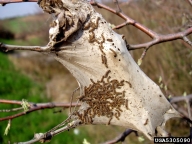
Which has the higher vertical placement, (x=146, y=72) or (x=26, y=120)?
(x=146, y=72)

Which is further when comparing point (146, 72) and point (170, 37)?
point (146, 72)

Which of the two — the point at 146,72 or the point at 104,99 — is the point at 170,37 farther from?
the point at 146,72

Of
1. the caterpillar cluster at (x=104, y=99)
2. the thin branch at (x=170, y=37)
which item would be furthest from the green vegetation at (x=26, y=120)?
the thin branch at (x=170, y=37)

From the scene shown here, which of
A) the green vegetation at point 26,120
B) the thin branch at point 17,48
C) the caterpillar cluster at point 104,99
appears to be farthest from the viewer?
the green vegetation at point 26,120

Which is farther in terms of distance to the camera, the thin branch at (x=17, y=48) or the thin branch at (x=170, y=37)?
the thin branch at (x=170, y=37)

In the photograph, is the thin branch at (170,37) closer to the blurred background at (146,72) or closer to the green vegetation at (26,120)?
the blurred background at (146,72)

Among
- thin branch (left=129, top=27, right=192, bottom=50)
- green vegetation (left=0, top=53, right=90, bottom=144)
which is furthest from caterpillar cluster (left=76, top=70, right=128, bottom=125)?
green vegetation (left=0, top=53, right=90, bottom=144)

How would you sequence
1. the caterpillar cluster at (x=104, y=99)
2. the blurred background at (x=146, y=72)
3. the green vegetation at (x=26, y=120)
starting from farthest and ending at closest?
1. the green vegetation at (x=26, y=120)
2. the blurred background at (x=146, y=72)
3. the caterpillar cluster at (x=104, y=99)

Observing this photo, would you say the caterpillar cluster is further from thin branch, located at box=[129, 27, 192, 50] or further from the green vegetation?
the green vegetation

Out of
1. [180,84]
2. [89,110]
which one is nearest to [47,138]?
[89,110]

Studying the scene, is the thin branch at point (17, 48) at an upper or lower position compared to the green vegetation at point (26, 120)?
upper

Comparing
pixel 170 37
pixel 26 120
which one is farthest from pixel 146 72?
pixel 170 37
